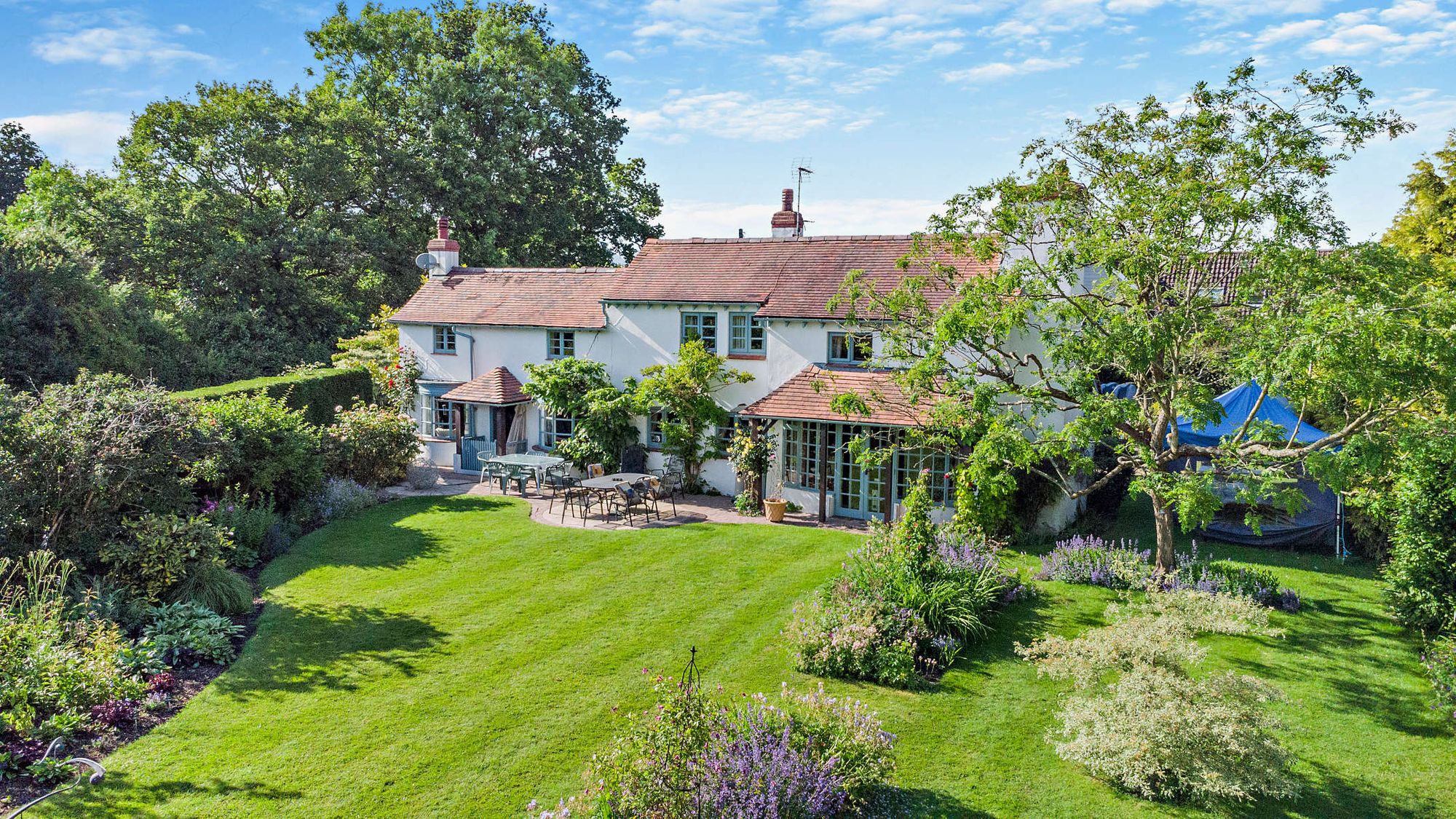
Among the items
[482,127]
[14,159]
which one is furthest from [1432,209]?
[14,159]

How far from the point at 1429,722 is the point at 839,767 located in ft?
27.0

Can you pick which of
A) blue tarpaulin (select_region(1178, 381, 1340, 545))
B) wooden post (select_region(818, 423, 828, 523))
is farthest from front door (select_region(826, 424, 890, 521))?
blue tarpaulin (select_region(1178, 381, 1340, 545))

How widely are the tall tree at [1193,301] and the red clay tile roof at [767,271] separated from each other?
549 centimetres

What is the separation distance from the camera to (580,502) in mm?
21781

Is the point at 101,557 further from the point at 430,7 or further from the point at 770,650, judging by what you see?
the point at 430,7

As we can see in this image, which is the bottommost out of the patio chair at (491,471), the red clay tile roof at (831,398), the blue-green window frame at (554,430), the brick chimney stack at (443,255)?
the patio chair at (491,471)

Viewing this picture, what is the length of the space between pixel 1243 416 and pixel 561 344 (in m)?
18.1

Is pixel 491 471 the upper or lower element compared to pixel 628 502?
upper

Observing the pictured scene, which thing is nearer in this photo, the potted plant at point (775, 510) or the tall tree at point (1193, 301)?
the tall tree at point (1193, 301)

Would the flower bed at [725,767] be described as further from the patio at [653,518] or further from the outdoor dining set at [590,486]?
the outdoor dining set at [590,486]

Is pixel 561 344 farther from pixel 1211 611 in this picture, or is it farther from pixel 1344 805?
pixel 1344 805

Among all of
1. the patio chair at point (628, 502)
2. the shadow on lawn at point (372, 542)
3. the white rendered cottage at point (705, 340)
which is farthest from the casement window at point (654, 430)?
the shadow on lawn at point (372, 542)

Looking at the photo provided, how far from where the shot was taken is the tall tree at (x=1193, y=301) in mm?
10977

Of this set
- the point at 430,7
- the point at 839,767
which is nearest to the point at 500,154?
the point at 430,7
